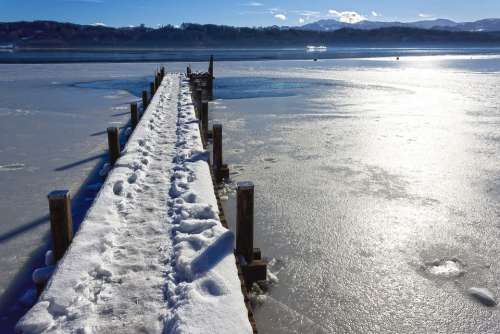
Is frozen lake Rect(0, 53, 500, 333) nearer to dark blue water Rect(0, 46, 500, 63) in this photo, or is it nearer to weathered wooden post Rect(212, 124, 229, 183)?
weathered wooden post Rect(212, 124, 229, 183)

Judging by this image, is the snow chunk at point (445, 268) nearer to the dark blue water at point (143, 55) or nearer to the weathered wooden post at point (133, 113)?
the weathered wooden post at point (133, 113)

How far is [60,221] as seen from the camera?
4086 mm

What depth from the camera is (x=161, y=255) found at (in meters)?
4.18

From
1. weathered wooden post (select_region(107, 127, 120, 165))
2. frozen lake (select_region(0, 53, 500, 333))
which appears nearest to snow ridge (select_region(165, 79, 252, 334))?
frozen lake (select_region(0, 53, 500, 333))

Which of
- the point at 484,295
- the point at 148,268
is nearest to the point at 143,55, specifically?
the point at 148,268

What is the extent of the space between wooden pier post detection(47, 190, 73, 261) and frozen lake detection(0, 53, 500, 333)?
74 centimetres

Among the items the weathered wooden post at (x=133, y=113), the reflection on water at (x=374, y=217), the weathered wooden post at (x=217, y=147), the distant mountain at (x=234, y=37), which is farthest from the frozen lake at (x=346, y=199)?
the distant mountain at (x=234, y=37)

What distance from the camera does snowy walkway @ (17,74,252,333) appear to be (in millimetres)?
3223

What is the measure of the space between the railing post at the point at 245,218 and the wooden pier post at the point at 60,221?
5.75 ft

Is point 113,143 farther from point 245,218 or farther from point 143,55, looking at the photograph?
point 143,55

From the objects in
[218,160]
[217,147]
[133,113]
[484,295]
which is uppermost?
[133,113]

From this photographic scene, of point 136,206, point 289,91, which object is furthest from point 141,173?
point 289,91

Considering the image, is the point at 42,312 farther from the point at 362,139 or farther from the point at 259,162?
the point at 362,139

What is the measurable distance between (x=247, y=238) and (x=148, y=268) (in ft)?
3.92
